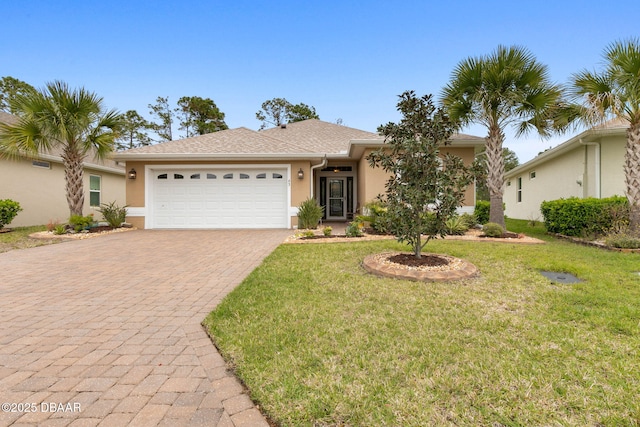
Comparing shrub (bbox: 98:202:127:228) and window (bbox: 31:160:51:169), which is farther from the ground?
window (bbox: 31:160:51:169)

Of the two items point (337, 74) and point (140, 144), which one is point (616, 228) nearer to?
point (337, 74)

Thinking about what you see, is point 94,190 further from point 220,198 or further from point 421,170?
point 421,170

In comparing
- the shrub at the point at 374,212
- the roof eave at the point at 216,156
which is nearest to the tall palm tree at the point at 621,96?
the shrub at the point at 374,212

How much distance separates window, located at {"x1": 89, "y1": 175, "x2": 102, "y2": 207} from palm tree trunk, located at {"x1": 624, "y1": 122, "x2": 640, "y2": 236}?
2085cm

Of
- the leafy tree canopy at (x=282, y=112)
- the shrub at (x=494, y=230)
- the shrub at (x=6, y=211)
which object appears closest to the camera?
the shrub at (x=494, y=230)

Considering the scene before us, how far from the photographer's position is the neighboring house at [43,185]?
11.5 m

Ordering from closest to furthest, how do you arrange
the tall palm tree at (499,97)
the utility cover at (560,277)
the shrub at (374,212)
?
the utility cover at (560,277)
the tall palm tree at (499,97)
the shrub at (374,212)

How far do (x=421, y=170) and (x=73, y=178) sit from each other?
11517mm

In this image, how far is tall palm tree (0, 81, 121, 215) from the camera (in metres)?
9.14

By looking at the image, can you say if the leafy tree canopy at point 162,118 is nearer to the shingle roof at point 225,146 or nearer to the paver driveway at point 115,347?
the shingle roof at point 225,146

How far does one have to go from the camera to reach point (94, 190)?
14914mm

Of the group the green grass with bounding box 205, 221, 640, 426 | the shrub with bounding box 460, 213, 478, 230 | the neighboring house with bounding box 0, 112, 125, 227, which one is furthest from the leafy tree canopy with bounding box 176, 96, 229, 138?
the green grass with bounding box 205, 221, 640, 426

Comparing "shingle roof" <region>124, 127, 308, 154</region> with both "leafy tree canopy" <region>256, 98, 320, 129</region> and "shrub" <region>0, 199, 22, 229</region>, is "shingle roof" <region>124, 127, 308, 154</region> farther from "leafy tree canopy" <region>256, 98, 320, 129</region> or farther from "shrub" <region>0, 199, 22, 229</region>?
"leafy tree canopy" <region>256, 98, 320, 129</region>

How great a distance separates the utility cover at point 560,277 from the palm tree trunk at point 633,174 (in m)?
4.74
